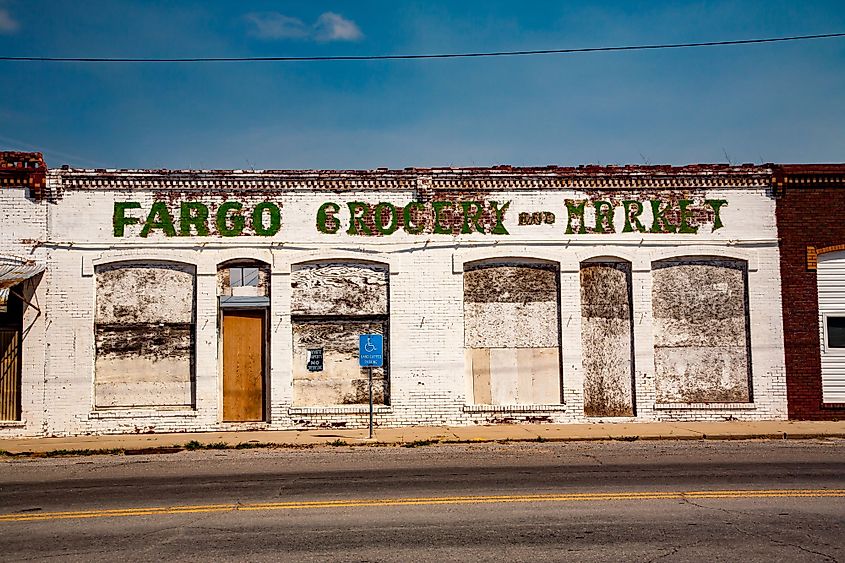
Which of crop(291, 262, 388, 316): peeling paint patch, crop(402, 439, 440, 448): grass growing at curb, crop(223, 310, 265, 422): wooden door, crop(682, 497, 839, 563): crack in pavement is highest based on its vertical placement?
crop(291, 262, 388, 316): peeling paint patch

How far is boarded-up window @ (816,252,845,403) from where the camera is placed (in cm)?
1767

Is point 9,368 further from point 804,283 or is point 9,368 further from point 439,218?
point 804,283

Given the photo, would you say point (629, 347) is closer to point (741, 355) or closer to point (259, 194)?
point (741, 355)

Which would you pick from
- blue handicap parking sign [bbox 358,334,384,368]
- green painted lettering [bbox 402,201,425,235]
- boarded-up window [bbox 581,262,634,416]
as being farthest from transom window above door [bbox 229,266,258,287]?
boarded-up window [bbox 581,262,634,416]

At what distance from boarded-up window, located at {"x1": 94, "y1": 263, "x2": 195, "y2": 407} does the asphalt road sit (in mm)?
3333

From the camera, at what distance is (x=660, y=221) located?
17.9 m

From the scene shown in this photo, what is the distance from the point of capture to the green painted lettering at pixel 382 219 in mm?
17547

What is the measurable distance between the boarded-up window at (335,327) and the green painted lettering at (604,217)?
16.1ft

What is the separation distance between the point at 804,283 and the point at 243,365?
12.6 m

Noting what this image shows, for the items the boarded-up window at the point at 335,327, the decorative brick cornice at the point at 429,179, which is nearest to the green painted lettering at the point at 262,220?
the decorative brick cornice at the point at 429,179

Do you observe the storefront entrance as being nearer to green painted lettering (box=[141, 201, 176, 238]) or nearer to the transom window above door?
green painted lettering (box=[141, 201, 176, 238])

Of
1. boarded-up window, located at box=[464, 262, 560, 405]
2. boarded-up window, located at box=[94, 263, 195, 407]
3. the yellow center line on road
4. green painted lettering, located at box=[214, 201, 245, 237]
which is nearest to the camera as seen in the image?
the yellow center line on road

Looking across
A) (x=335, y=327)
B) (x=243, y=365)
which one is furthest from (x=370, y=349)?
(x=243, y=365)

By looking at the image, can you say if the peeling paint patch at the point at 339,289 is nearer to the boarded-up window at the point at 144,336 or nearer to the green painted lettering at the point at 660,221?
the boarded-up window at the point at 144,336
